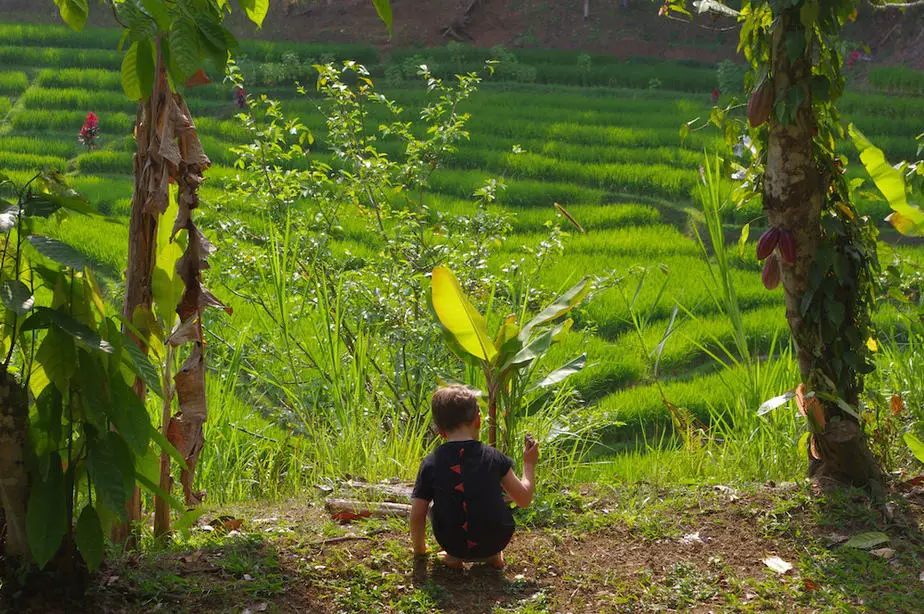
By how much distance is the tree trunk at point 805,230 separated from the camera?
8.91ft

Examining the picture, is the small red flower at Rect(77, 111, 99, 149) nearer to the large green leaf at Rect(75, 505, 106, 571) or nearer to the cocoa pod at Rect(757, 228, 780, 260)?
the cocoa pod at Rect(757, 228, 780, 260)

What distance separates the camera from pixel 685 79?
546 inches

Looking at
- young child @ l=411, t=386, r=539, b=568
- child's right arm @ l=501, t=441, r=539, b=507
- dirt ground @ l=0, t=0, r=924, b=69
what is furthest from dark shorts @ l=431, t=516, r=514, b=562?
dirt ground @ l=0, t=0, r=924, b=69

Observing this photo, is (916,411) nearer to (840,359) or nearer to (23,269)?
(840,359)

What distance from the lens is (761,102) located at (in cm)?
271

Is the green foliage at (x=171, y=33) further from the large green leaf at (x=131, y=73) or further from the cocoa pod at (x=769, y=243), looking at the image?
the cocoa pod at (x=769, y=243)

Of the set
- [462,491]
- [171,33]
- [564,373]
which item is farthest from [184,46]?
[564,373]

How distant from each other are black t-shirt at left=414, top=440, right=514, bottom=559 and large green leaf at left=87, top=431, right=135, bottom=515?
0.77 m

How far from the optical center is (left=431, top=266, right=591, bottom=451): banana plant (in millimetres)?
2947

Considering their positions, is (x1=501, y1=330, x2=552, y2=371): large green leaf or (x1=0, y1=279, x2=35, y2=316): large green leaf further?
(x1=501, y1=330, x2=552, y2=371): large green leaf

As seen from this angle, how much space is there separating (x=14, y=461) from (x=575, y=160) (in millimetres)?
8887

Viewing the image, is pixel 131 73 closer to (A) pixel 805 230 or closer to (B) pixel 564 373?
(B) pixel 564 373

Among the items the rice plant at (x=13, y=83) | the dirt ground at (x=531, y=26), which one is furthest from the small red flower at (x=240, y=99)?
the dirt ground at (x=531, y=26)

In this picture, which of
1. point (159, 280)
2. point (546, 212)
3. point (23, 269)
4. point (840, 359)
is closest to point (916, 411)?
point (840, 359)
